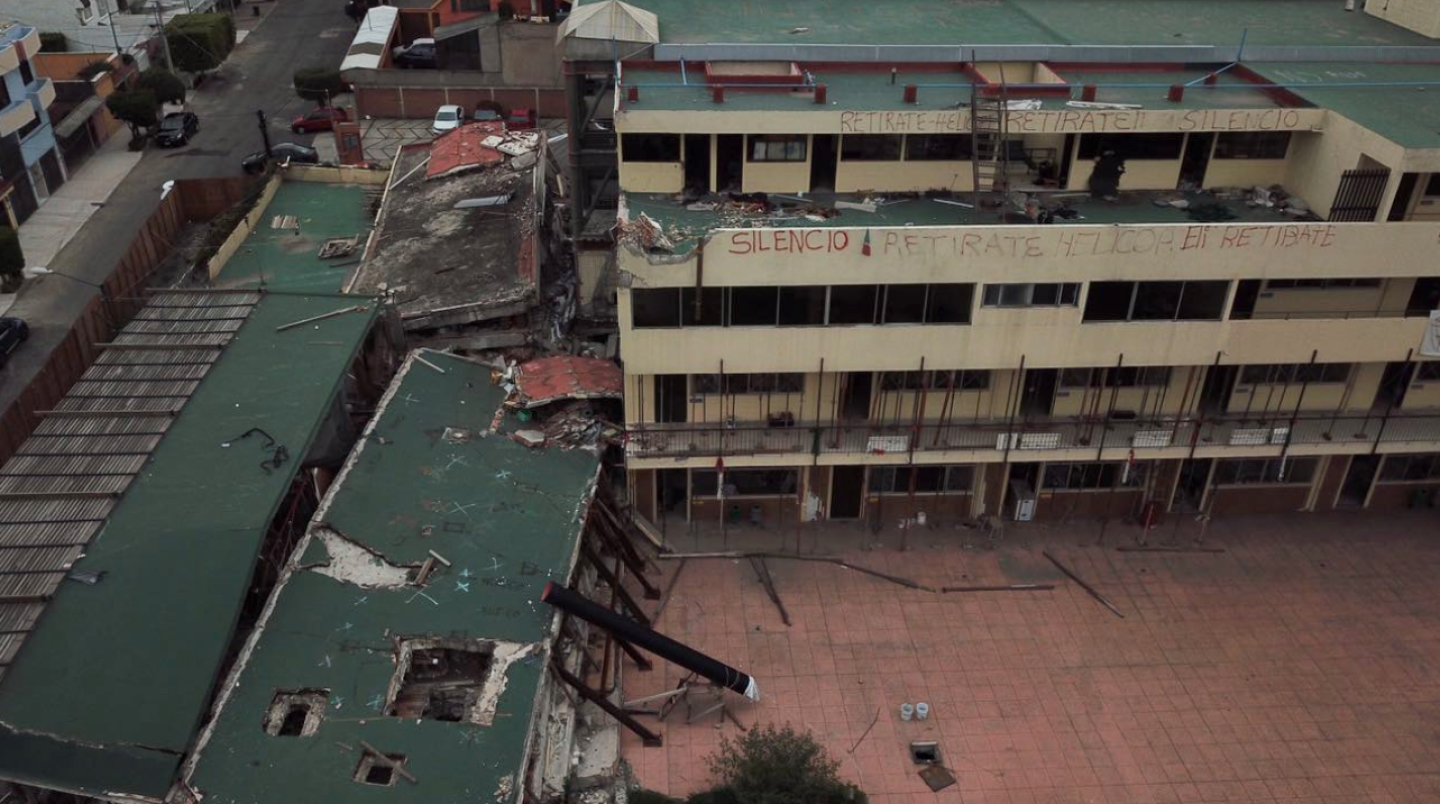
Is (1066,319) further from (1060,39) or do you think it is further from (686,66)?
(686,66)

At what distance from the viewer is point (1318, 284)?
25766 millimetres

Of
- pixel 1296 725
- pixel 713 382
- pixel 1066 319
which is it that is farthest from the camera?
pixel 713 382

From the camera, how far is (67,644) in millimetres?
19016

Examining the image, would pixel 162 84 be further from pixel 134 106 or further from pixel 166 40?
pixel 166 40

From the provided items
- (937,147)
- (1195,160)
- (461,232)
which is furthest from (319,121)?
(1195,160)

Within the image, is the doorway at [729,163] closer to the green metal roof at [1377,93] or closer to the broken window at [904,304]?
the broken window at [904,304]

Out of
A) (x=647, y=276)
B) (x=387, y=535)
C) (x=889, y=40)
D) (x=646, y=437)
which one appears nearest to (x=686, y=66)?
(x=889, y=40)

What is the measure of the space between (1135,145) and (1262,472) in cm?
968

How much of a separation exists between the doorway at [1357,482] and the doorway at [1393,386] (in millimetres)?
2030

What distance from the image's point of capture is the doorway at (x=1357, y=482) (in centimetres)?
2912

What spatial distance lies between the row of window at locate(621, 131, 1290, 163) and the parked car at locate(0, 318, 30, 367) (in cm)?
2356

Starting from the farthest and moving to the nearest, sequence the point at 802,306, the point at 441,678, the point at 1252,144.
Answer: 1. the point at 1252,144
2. the point at 802,306
3. the point at 441,678

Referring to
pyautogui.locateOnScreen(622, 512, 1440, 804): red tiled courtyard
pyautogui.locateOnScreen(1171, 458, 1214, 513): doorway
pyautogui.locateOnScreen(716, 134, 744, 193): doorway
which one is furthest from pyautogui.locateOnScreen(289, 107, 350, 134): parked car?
pyautogui.locateOnScreen(1171, 458, 1214, 513): doorway

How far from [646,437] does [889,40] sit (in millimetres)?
14196
